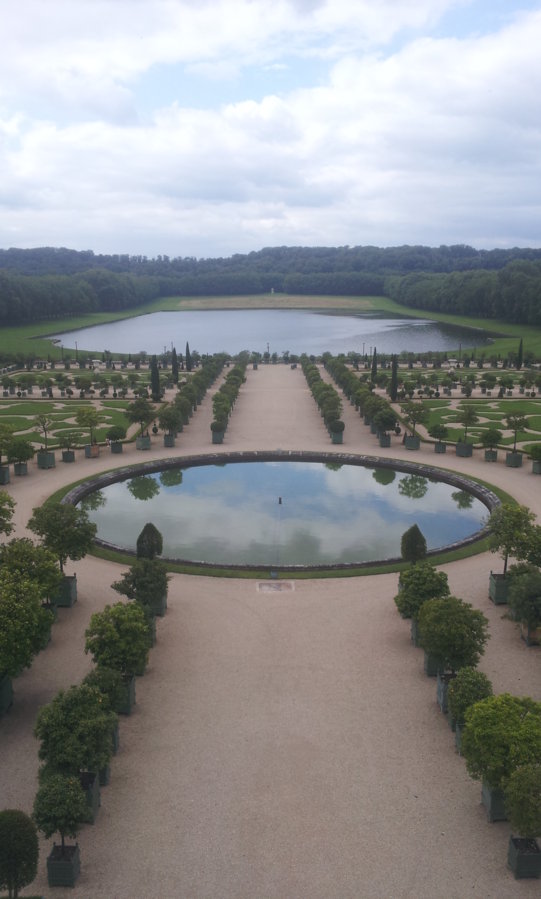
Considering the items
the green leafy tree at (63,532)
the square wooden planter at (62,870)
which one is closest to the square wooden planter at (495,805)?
the square wooden planter at (62,870)

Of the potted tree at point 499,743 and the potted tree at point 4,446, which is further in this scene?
the potted tree at point 4,446

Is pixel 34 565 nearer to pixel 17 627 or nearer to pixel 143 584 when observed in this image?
pixel 143 584

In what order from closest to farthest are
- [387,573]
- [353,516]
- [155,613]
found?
[155,613]
[387,573]
[353,516]

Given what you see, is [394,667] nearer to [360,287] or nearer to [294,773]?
[294,773]

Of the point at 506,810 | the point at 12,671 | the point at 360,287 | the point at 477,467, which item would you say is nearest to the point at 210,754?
the point at 12,671

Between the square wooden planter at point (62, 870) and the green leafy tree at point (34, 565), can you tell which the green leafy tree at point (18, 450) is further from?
the square wooden planter at point (62, 870)

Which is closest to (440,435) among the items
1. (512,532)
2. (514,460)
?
(514,460)

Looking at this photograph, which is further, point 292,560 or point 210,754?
point 292,560
